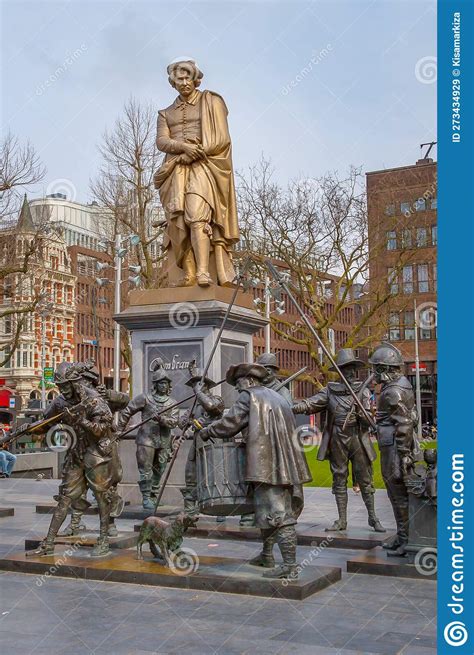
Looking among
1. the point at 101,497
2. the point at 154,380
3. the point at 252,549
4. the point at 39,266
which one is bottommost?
the point at 252,549

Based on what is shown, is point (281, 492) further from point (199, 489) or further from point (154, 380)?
point (154, 380)

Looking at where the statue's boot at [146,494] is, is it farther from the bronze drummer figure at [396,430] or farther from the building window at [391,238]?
the building window at [391,238]

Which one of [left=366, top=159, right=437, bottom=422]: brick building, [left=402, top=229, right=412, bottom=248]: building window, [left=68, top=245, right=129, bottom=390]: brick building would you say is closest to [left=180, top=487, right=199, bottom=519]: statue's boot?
[left=366, top=159, right=437, bottom=422]: brick building

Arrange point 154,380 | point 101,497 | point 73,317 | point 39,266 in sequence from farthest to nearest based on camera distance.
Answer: point 73,317 < point 39,266 < point 154,380 < point 101,497

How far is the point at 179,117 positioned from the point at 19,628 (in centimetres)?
1020

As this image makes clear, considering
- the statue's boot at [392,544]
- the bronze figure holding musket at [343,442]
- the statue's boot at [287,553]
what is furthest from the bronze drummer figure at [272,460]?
the bronze figure holding musket at [343,442]

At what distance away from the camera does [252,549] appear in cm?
999

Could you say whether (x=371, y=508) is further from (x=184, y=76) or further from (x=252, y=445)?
(x=184, y=76)

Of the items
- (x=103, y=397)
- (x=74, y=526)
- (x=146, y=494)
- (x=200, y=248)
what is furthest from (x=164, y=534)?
(x=200, y=248)

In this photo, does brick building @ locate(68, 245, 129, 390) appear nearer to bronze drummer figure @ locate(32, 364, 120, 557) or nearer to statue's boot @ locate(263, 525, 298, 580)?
bronze drummer figure @ locate(32, 364, 120, 557)

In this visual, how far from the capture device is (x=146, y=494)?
1256 centimetres

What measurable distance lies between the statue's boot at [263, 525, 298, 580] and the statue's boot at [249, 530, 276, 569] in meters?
0.39

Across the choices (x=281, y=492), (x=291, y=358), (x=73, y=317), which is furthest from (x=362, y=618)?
(x=291, y=358)

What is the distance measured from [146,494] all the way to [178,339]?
2686 millimetres
